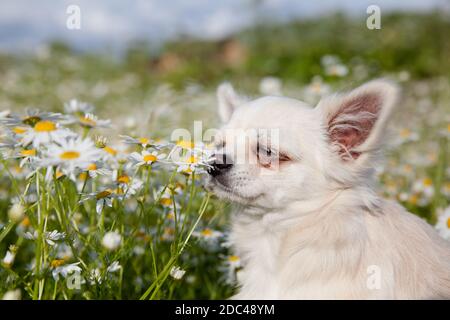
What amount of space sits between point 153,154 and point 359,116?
0.97 metres

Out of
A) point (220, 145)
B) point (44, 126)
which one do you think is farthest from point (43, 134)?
point (220, 145)

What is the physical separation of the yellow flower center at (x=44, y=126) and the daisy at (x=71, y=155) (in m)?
0.09

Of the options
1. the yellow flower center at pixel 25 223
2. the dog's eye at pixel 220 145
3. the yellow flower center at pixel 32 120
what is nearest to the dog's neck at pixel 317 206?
the dog's eye at pixel 220 145

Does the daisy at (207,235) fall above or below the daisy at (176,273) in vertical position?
above

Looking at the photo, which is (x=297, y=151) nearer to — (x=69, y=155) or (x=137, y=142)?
(x=137, y=142)

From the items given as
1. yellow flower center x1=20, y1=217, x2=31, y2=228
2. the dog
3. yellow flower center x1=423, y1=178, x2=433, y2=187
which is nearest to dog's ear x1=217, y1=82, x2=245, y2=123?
the dog

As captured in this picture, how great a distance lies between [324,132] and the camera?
2352mm

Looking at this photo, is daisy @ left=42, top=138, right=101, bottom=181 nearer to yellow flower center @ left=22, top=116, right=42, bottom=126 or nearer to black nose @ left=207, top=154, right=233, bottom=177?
yellow flower center @ left=22, top=116, right=42, bottom=126

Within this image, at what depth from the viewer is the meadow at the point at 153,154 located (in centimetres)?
182

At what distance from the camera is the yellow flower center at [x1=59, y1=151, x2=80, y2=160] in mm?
1525

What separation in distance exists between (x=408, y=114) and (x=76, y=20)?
5.95m

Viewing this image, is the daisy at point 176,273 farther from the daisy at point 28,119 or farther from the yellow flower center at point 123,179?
the daisy at point 28,119

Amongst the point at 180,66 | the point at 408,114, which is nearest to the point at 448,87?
the point at 408,114
